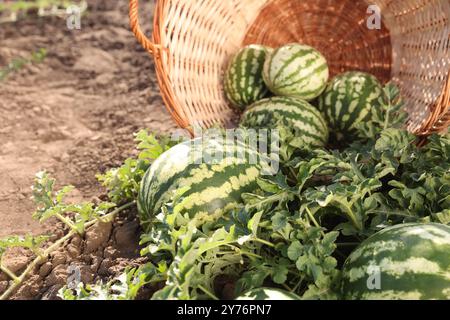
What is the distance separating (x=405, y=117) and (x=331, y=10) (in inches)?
41.2

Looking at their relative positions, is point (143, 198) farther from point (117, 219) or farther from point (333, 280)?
point (333, 280)

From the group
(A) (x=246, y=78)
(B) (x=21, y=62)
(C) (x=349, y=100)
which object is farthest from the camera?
(B) (x=21, y=62)

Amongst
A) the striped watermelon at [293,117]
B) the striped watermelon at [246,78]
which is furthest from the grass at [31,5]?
the striped watermelon at [293,117]

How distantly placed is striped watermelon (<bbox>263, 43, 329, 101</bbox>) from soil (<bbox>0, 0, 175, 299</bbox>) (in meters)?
0.92

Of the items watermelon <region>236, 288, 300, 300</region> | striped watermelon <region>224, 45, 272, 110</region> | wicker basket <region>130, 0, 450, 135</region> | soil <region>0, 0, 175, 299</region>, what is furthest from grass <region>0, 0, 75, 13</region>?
watermelon <region>236, 288, 300, 300</region>

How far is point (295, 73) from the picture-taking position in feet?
9.36

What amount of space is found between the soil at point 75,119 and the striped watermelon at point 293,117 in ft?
2.65

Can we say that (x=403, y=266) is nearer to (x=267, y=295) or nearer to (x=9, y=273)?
(x=267, y=295)

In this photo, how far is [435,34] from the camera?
2742 millimetres

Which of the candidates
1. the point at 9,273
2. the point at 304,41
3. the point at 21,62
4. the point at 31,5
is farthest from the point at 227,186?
the point at 31,5

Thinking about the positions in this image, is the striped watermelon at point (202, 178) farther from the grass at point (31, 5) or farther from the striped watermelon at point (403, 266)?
the grass at point (31, 5)

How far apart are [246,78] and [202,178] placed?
112 centimetres

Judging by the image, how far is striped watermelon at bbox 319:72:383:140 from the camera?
2.82 metres
